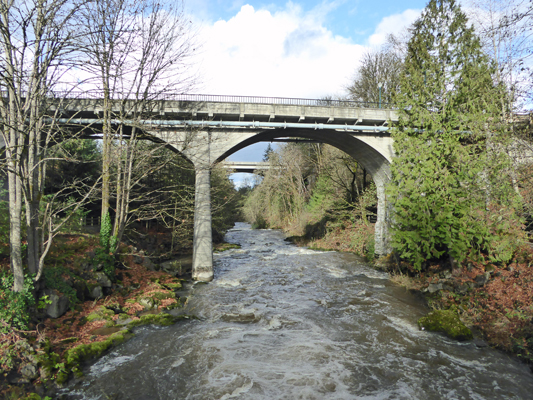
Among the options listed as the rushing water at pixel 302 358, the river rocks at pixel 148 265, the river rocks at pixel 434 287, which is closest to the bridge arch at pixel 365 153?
the river rocks at pixel 148 265

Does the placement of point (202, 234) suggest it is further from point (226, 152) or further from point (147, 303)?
point (147, 303)

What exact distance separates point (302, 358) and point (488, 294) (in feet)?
21.5

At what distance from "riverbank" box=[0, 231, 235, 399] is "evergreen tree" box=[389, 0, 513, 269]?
9.41 meters

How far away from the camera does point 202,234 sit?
16297 mm

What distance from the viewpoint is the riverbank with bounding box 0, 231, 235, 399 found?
20.3 feet

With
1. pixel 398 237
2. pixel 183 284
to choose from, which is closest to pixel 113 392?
pixel 183 284

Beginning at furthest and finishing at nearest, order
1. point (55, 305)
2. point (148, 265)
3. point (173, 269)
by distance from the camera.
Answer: point (173, 269) < point (148, 265) < point (55, 305)

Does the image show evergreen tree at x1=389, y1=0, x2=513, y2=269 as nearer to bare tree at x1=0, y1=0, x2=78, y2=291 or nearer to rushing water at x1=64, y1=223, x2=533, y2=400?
rushing water at x1=64, y1=223, x2=533, y2=400

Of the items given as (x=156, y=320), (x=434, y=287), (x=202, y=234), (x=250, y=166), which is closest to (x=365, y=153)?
(x=434, y=287)

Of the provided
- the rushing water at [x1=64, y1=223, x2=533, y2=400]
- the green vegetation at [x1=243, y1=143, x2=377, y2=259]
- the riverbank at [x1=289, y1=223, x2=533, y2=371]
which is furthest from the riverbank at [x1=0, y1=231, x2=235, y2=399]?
the green vegetation at [x1=243, y1=143, x2=377, y2=259]

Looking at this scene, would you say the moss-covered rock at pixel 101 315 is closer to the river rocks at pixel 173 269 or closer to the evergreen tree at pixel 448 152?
the river rocks at pixel 173 269

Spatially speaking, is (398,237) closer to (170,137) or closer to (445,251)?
(445,251)

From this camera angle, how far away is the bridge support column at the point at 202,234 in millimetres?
15508

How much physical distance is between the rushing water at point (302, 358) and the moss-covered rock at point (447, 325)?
234 millimetres
